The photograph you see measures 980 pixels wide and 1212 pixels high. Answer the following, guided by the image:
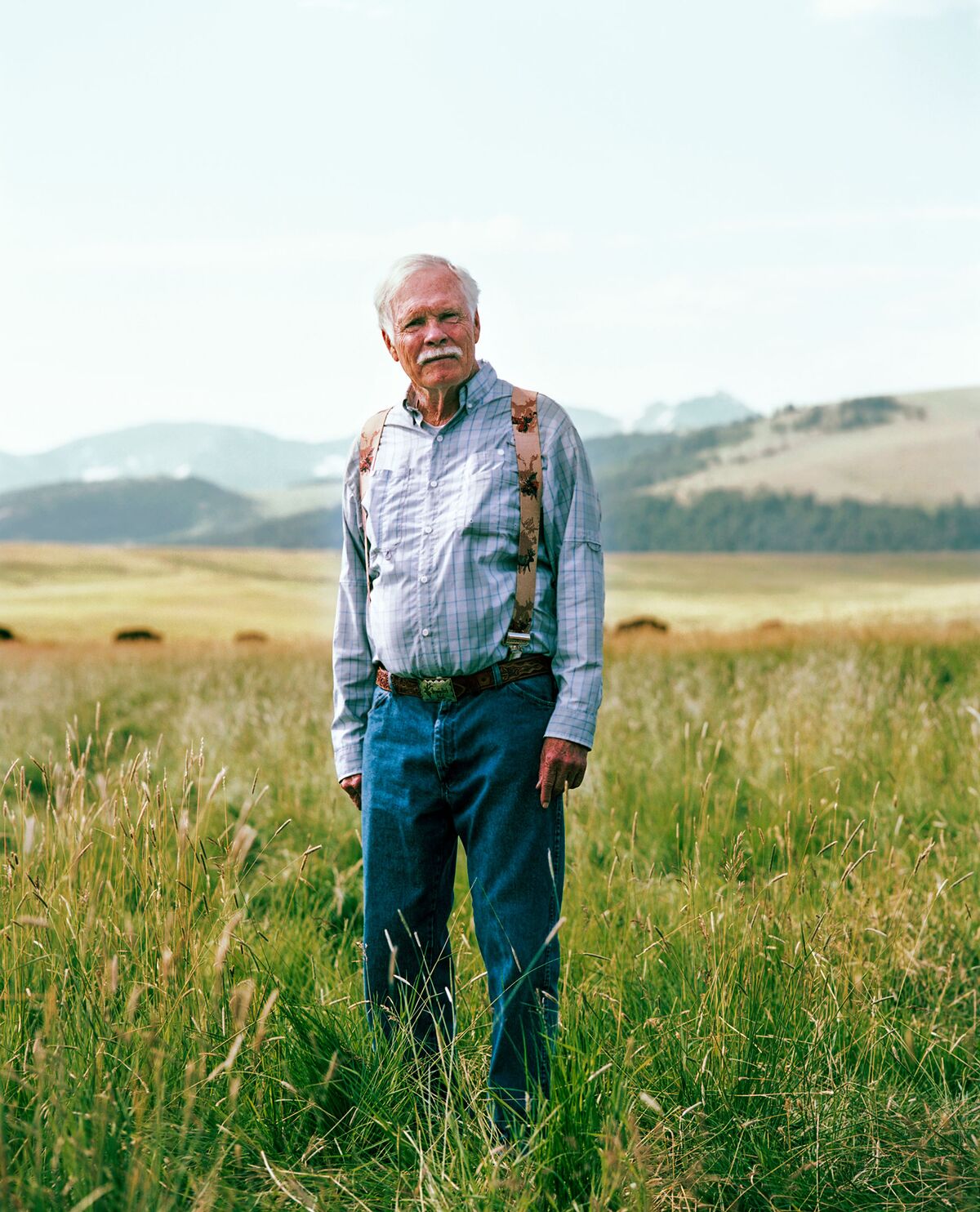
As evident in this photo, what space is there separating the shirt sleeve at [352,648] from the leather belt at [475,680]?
0.36 m

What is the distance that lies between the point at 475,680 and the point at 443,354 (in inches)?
31.5

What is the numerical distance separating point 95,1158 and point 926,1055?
2.27m

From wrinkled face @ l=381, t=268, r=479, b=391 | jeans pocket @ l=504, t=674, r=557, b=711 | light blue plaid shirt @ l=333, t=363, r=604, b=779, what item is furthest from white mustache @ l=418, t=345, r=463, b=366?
jeans pocket @ l=504, t=674, r=557, b=711

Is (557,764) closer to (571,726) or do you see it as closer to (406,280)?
(571,726)

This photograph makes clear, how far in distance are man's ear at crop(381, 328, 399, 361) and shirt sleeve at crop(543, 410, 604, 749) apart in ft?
1.51

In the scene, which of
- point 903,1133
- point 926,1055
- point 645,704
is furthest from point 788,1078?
point 645,704

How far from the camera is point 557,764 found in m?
2.74

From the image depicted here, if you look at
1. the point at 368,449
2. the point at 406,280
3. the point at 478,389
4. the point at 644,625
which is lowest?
the point at 644,625

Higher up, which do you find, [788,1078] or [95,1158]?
[95,1158]

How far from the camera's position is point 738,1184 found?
2471 mm

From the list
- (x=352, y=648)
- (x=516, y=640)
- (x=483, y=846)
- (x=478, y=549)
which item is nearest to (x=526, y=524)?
(x=478, y=549)

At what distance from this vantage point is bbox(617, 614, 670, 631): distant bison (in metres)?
15.1

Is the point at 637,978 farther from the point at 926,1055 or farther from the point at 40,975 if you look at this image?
the point at 40,975

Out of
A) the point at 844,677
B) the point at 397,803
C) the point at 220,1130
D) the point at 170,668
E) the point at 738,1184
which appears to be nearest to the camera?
the point at 220,1130
